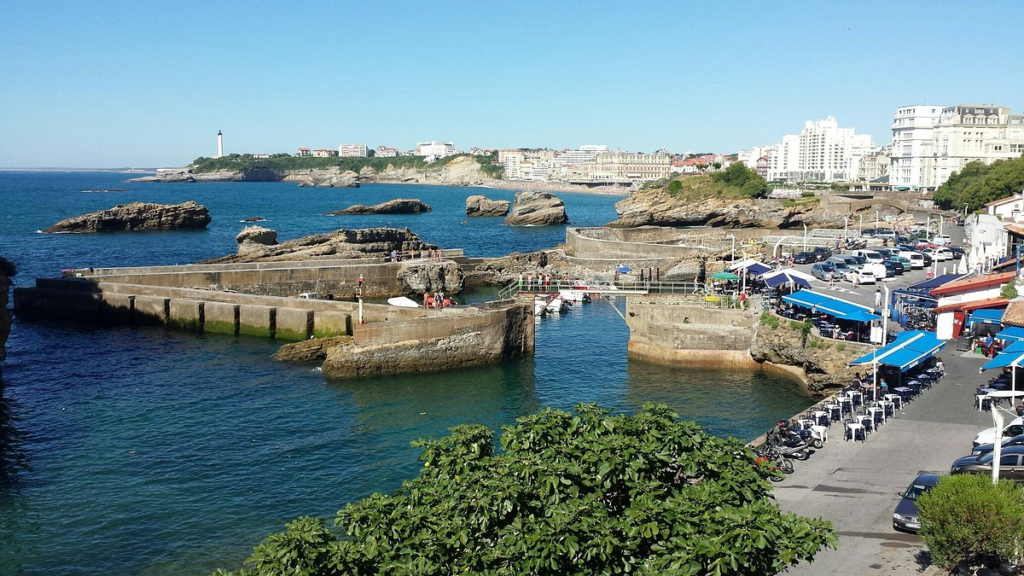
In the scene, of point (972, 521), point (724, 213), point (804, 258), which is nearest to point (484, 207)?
point (724, 213)

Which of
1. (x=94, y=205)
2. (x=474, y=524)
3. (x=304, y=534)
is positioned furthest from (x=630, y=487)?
(x=94, y=205)

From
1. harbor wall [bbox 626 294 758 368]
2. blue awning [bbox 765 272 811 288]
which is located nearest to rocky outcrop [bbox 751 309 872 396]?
harbor wall [bbox 626 294 758 368]

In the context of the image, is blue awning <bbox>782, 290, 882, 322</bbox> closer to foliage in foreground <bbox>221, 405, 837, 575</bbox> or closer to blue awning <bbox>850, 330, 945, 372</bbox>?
blue awning <bbox>850, 330, 945, 372</bbox>

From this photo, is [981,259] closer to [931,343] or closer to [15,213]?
[931,343]

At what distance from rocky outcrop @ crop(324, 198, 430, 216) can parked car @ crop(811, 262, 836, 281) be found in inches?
4000

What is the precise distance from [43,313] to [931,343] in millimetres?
43209

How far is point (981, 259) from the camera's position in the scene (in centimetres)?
4472

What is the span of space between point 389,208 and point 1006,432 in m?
127

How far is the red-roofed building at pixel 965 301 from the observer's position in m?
31.2

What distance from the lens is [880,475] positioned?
1875 cm

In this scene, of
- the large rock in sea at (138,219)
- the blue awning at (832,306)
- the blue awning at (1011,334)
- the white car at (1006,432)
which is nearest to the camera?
the white car at (1006,432)

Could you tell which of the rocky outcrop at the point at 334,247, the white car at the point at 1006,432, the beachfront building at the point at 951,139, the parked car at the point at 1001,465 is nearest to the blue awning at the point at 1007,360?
the white car at the point at 1006,432

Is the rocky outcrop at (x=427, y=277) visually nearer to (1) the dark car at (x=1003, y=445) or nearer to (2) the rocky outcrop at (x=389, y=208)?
(1) the dark car at (x=1003, y=445)

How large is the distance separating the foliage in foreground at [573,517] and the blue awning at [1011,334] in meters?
18.0
